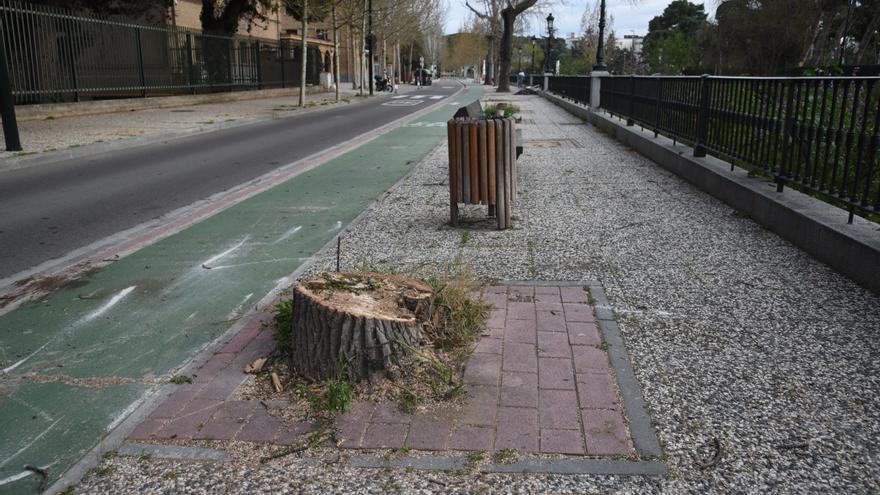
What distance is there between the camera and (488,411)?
3299 mm

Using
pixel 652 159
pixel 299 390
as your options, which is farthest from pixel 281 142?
pixel 299 390

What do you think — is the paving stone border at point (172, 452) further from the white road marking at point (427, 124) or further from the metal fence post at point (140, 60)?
the metal fence post at point (140, 60)

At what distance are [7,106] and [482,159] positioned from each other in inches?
393

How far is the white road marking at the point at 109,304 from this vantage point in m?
4.73

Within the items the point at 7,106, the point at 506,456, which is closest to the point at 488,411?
the point at 506,456

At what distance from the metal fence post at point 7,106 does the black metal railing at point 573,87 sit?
16448 millimetres

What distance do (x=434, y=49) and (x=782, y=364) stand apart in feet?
Result: 423

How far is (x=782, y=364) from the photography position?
3.82 meters

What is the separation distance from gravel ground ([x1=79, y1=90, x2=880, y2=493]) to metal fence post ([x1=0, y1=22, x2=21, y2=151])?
7.98 meters

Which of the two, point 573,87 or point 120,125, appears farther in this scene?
point 573,87

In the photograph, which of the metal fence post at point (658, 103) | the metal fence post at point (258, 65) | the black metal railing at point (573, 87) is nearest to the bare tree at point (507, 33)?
the black metal railing at point (573, 87)

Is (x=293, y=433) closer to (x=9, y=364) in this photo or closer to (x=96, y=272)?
(x=9, y=364)

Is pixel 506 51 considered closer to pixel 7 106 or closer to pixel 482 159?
pixel 7 106

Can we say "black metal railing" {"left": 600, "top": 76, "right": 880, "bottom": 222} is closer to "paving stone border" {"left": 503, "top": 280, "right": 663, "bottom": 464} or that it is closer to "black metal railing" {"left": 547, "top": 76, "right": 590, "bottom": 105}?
"paving stone border" {"left": 503, "top": 280, "right": 663, "bottom": 464}
